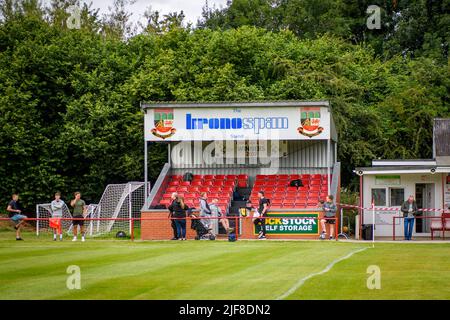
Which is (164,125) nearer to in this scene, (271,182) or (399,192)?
(271,182)

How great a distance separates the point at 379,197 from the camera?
41469 millimetres

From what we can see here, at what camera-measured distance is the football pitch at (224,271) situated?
703 inches

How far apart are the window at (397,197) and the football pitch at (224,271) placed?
806 centimetres

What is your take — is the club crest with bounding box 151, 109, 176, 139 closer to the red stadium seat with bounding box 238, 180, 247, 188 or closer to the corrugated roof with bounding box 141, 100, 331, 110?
the corrugated roof with bounding box 141, 100, 331, 110

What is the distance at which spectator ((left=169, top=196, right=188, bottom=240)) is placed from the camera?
1475 inches

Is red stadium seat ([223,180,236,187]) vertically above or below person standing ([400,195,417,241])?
above

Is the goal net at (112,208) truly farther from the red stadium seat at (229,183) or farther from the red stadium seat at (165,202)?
the red stadium seat at (229,183)

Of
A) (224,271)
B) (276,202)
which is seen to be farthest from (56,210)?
(224,271)

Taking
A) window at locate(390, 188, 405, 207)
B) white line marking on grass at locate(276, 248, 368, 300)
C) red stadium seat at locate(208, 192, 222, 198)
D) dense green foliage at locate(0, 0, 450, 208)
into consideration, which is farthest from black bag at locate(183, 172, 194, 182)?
white line marking on grass at locate(276, 248, 368, 300)

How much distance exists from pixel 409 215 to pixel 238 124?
26.4 ft

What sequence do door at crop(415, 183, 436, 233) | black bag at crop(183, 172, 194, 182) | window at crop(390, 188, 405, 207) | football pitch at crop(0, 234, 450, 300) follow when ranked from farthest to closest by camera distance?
1. black bag at crop(183, 172, 194, 182)
2. window at crop(390, 188, 405, 207)
3. door at crop(415, 183, 436, 233)
4. football pitch at crop(0, 234, 450, 300)

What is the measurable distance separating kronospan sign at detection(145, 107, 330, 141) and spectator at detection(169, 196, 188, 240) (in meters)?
4.56
